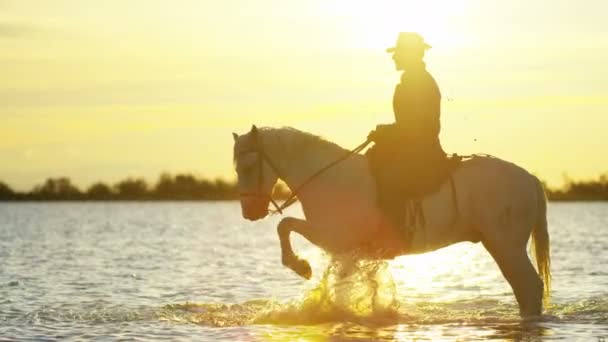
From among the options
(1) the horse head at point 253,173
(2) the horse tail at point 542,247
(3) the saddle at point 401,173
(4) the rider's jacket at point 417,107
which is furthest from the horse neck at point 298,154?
(2) the horse tail at point 542,247

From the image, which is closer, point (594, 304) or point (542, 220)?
point (542, 220)

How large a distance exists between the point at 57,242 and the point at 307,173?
36.7 meters

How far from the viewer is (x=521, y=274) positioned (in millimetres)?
15492

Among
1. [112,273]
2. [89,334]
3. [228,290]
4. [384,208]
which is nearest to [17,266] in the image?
[112,273]

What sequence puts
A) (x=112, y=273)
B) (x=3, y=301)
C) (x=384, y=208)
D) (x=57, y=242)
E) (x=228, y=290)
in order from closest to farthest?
1. (x=384, y=208)
2. (x=3, y=301)
3. (x=228, y=290)
4. (x=112, y=273)
5. (x=57, y=242)

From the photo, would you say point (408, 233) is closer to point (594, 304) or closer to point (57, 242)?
point (594, 304)

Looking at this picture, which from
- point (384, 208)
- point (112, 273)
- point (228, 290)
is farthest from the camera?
point (112, 273)

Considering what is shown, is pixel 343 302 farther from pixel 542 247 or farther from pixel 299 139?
pixel 542 247

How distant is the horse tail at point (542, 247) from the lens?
52.4 feet

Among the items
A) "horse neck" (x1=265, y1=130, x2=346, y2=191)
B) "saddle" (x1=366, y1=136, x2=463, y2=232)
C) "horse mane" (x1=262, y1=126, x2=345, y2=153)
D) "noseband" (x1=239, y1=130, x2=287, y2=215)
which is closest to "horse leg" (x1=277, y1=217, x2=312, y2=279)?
"noseband" (x1=239, y1=130, x2=287, y2=215)

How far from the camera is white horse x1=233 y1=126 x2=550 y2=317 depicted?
14898 mm

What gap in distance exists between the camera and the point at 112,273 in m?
29.0

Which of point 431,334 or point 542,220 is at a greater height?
point 542,220

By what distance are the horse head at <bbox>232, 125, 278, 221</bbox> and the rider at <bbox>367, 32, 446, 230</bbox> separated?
1.33 meters
